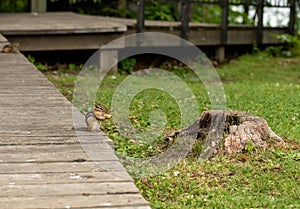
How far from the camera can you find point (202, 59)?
11820 millimetres

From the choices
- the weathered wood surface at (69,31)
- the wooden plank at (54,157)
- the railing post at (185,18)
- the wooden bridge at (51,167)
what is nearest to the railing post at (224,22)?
the weathered wood surface at (69,31)

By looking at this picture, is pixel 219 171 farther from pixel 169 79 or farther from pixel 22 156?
pixel 169 79

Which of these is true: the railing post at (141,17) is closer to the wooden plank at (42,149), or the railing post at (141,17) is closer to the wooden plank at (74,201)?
the wooden plank at (42,149)

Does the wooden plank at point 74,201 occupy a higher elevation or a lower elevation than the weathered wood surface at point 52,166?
lower

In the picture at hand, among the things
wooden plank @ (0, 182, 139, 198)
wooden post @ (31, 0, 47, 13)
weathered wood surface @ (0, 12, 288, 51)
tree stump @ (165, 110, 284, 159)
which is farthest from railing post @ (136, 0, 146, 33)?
wooden plank @ (0, 182, 139, 198)

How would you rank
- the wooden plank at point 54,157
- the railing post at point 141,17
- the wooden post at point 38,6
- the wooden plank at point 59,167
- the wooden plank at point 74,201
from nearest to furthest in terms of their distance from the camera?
the wooden plank at point 74,201 < the wooden plank at point 59,167 < the wooden plank at point 54,157 < the railing post at point 141,17 < the wooden post at point 38,6

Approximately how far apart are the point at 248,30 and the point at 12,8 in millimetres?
4493

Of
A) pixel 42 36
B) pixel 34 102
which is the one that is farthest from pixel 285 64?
pixel 34 102

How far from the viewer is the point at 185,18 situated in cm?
1120

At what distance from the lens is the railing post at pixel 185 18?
11.1 m

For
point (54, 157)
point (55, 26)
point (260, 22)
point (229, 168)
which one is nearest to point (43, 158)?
point (54, 157)

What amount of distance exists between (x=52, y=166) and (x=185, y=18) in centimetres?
780

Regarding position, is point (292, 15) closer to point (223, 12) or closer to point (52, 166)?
point (223, 12)

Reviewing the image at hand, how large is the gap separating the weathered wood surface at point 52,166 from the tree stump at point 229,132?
0.87 metres
